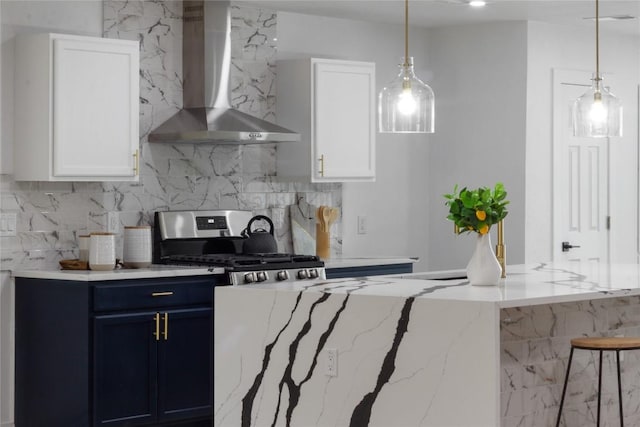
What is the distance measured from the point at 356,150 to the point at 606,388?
8.00ft

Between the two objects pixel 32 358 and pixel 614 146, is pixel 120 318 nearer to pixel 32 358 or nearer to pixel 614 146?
pixel 32 358

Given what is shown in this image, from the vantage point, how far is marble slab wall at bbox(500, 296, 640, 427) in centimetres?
422

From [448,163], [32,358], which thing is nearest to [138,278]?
[32,358]

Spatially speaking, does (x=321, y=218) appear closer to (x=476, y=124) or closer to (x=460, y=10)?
(x=476, y=124)

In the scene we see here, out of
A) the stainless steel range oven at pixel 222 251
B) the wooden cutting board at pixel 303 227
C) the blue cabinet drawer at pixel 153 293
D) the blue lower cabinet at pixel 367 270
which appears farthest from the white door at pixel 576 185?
the blue cabinet drawer at pixel 153 293

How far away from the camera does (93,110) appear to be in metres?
5.52

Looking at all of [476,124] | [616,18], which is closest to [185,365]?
[476,124]

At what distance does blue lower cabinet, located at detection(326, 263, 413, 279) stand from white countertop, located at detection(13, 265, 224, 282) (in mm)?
896

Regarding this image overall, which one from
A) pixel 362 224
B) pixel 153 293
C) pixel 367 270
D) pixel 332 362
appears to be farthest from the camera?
pixel 362 224

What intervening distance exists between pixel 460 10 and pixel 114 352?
3037mm

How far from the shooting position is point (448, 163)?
741 centimetres

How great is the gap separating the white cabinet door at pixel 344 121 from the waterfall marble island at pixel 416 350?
1774 mm

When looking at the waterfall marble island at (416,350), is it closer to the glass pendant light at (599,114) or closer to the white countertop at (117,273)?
the glass pendant light at (599,114)

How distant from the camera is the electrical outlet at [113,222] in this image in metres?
5.87
